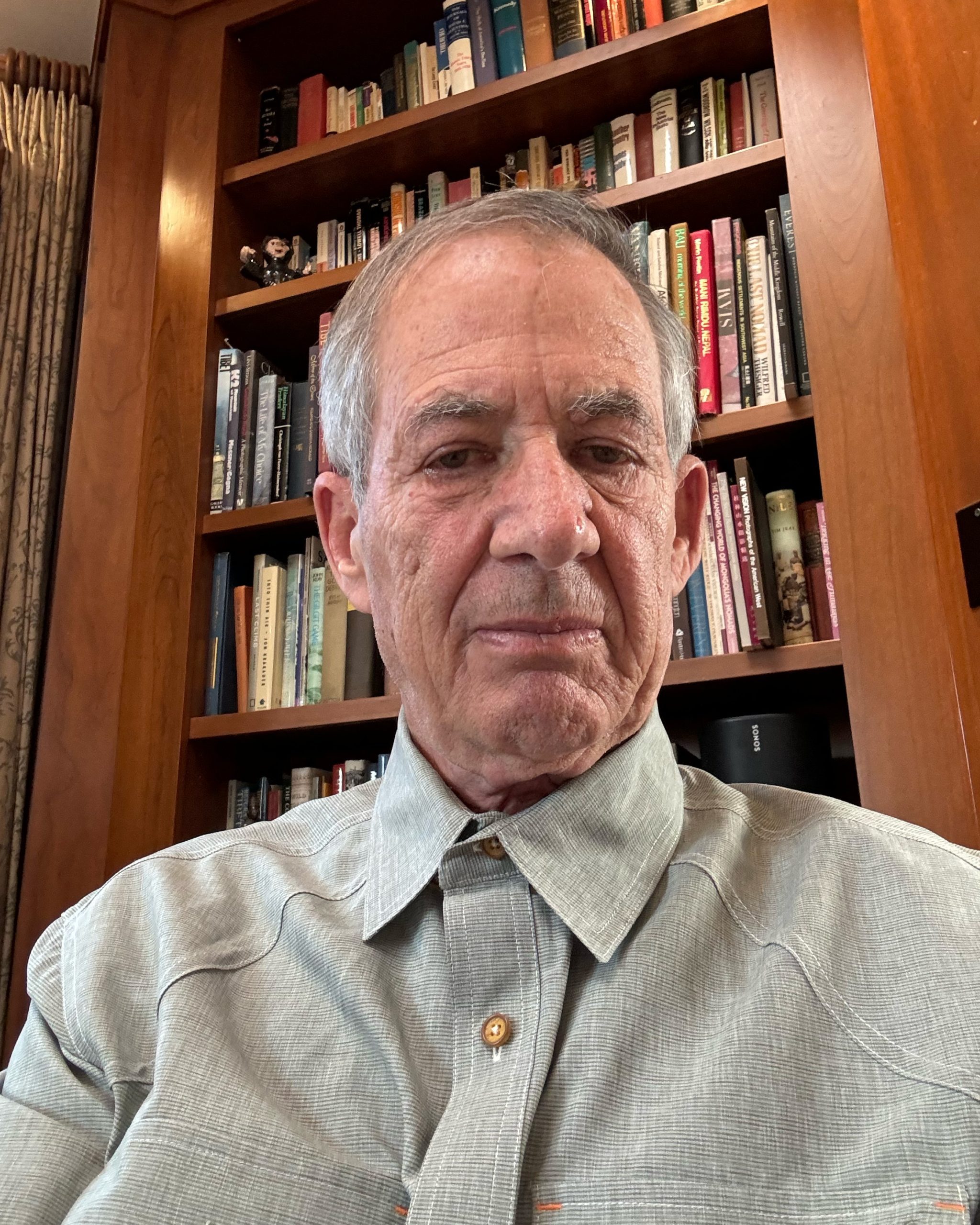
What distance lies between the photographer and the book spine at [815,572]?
1410 millimetres

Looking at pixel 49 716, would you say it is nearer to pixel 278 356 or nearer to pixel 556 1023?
pixel 278 356

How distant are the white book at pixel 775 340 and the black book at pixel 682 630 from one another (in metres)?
0.32

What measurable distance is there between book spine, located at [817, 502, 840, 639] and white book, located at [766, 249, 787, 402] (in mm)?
174

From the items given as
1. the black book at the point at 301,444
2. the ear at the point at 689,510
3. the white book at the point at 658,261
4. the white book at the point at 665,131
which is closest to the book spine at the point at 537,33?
the white book at the point at 665,131

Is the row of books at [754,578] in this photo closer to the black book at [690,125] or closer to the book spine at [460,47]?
the black book at [690,125]

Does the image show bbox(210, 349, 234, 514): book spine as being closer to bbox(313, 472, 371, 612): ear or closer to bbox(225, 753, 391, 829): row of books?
bbox(225, 753, 391, 829): row of books

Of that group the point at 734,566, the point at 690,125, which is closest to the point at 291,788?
the point at 734,566

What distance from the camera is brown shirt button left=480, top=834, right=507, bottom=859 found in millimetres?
755

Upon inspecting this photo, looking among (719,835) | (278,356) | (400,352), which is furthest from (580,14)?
(719,835)

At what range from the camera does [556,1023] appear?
67 centimetres

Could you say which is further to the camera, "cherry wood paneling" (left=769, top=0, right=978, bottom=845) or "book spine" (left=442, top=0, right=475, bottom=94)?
"book spine" (left=442, top=0, right=475, bottom=94)

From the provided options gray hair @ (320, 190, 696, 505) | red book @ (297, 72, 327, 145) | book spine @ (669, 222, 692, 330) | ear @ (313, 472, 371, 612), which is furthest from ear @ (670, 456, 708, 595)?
red book @ (297, 72, 327, 145)

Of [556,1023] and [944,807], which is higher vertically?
[944,807]

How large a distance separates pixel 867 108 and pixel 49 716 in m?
1.58
